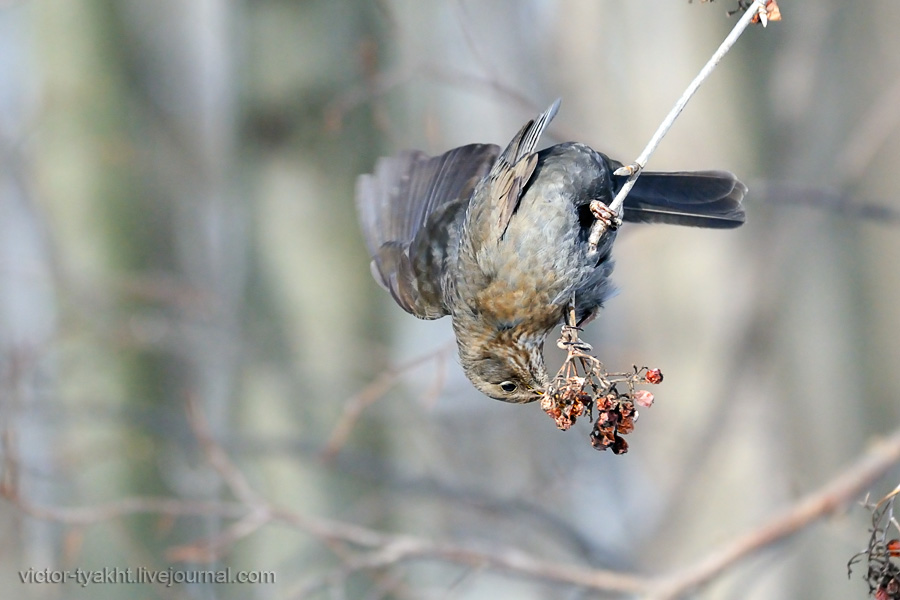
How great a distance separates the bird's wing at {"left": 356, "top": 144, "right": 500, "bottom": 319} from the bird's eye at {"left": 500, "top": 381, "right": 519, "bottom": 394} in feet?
1.74

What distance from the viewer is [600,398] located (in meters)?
1.85

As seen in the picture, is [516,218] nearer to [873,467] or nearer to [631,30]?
[873,467]

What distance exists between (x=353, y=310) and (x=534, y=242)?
3093 millimetres

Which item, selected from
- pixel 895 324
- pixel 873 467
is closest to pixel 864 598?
pixel 895 324

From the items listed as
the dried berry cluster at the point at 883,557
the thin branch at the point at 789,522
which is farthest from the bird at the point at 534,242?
the thin branch at the point at 789,522

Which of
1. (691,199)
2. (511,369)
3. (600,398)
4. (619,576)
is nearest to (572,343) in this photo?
(600,398)

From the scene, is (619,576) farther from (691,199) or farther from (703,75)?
(703,75)

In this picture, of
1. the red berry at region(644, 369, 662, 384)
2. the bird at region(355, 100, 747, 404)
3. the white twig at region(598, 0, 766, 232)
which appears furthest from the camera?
the bird at region(355, 100, 747, 404)

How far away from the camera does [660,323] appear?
5.85 meters

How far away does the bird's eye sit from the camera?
2266mm

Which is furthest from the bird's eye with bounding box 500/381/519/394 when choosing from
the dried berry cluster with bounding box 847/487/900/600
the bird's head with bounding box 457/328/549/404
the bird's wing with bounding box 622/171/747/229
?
the dried berry cluster with bounding box 847/487/900/600

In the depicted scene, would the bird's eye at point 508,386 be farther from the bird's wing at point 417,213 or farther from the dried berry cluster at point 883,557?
the dried berry cluster at point 883,557

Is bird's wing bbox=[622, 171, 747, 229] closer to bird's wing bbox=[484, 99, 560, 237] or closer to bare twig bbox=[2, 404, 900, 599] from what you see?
bird's wing bbox=[484, 99, 560, 237]

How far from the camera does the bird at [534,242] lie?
2.24 meters
